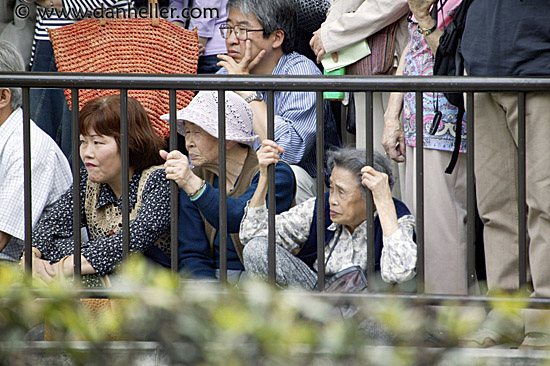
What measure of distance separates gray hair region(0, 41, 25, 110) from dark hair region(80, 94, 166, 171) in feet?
1.62

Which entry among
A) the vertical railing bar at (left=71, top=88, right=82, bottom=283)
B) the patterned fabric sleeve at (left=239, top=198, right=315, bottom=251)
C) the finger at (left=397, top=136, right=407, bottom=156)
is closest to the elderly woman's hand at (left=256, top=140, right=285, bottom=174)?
the patterned fabric sleeve at (left=239, top=198, right=315, bottom=251)

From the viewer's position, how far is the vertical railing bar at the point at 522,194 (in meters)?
3.48

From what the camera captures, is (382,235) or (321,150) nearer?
(321,150)

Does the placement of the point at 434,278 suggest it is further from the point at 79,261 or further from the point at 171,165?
the point at 79,261

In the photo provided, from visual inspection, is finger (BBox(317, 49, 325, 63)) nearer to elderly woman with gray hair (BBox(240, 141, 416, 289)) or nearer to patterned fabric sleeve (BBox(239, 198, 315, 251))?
elderly woman with gray hair (BBox(240, 141, 416, 289))

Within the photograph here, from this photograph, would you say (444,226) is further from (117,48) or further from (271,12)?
(117,48)

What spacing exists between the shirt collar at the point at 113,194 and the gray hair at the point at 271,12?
1.39 m

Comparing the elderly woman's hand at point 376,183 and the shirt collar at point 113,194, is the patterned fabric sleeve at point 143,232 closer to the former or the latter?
the shirt collar at point 113,194

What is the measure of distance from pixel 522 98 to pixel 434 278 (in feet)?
3.49

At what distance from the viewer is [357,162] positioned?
4074 mm

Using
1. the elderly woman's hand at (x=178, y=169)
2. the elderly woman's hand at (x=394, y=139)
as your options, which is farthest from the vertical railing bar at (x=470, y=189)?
the elderly woman's hand at (x=178, y=169)

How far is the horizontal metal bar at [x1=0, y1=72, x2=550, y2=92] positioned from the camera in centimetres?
346

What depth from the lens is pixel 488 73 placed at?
12.3 feet

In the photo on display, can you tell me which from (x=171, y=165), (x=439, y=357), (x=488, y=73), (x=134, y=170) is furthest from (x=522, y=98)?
(x=439, y=357)
